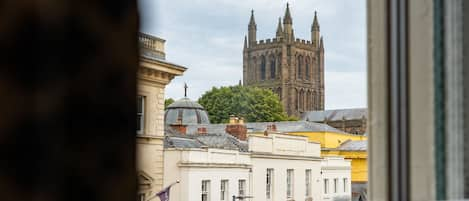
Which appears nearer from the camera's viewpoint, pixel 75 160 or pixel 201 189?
pixel 75 160

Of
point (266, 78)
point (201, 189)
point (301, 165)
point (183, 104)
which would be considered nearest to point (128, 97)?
point (183, 104)

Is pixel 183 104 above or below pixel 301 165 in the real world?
above

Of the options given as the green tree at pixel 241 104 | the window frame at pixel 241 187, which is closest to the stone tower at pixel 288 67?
the green tree at pixel 241 104

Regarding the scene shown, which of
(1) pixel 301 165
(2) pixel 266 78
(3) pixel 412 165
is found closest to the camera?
(3) pixel 412 165

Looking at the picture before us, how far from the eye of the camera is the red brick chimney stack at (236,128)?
3.87m

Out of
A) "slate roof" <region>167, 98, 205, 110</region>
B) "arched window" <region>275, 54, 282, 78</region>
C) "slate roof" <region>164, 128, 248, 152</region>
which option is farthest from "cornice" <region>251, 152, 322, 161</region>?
"arched window" <region>275, 54, 282, 78</region>

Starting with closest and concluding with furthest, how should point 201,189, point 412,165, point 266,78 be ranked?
point 412,165
point 201,189
point 266,78

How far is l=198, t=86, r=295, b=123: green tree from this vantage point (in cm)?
373

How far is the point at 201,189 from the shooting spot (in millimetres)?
3551

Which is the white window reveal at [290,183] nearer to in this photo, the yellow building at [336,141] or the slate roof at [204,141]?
the yellow building at [336,141]

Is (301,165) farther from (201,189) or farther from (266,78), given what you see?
(266,78)

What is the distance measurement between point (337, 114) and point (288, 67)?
4880mm

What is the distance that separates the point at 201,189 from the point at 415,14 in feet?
7.54

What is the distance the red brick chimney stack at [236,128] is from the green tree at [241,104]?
32 mm
